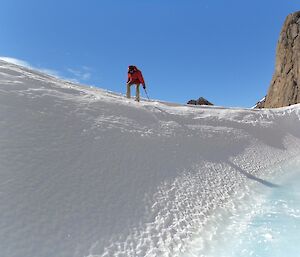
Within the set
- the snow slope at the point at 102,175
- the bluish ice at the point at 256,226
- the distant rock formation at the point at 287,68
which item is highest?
the distant rock formation at the point at 287,68

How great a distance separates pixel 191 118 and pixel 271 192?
504 cm

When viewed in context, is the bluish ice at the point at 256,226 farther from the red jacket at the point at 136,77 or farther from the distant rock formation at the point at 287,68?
the distant rock formation at the point at 287,68

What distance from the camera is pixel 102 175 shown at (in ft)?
20.7

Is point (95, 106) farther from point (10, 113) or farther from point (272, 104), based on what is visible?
point (272, 104)

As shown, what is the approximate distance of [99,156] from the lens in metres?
6.93

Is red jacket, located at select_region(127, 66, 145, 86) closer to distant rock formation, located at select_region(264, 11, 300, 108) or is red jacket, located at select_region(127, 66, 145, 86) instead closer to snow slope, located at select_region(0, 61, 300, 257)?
snow slope, located at select_region(0, 61, 300, 257)

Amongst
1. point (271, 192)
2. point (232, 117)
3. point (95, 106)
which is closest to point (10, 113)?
point (95, 106)

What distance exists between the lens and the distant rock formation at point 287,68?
135ft

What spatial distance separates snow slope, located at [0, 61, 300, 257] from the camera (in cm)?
475

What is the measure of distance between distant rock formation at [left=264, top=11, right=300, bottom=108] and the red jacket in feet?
A: 101

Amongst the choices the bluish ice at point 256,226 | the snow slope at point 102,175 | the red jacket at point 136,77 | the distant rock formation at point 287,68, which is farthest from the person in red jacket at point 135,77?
the distant rock formation at point 287,68

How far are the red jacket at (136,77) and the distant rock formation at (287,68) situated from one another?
3065 cm

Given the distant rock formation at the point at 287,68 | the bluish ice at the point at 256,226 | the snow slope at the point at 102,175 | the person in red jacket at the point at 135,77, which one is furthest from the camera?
the distant rock formation at the point at 287,68

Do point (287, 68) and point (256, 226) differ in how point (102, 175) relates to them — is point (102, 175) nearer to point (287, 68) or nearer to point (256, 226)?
point (256, 226)
